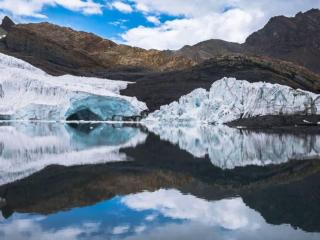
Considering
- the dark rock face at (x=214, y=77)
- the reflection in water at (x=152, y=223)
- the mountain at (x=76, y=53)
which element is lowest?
the reflection in water at (x=152, y=223)

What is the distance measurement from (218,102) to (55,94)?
14.4m

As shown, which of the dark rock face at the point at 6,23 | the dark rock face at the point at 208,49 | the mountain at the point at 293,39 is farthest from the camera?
the dark rock face at the point at 208,49

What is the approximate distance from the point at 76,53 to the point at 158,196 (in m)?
74.0

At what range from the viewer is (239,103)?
34.9 meters

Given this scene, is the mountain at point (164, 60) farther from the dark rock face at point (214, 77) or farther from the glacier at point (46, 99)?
the glacier at point (46, 99)

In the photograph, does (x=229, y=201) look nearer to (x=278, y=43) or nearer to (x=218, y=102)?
(x=218, y=102)

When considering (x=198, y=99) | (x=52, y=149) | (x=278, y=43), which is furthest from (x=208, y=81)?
(x=278, y=43)

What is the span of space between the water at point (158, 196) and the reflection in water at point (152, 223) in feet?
0.04

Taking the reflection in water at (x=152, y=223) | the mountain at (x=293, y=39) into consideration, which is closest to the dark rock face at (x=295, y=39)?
the mountain at (x=293, y=39)

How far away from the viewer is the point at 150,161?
11695 mm

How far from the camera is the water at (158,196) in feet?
17.2

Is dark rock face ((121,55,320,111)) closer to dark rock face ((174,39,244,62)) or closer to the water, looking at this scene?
the water

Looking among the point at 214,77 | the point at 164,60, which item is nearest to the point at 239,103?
the point at 214,77

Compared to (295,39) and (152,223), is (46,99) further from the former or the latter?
(295,39)
